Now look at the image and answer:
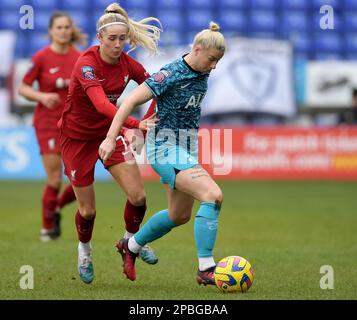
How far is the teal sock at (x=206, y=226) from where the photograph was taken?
21.3 ft

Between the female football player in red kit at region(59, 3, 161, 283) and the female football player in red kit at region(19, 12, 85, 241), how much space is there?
2789 millimetres

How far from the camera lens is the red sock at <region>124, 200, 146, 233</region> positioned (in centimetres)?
736

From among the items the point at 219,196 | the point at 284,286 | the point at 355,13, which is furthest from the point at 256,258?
the point at 355,13

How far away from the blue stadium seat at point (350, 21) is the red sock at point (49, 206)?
614 inches

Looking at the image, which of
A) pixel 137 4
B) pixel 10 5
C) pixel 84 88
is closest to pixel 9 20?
pixel 10 5

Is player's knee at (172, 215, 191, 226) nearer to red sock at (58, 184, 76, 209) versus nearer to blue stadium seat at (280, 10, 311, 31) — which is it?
red sock at (58, 184, 76, 209)

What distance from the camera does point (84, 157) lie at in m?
7.32

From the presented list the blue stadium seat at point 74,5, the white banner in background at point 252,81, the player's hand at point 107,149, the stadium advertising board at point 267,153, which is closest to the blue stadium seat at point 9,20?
the blue stadium seat at point 74,5

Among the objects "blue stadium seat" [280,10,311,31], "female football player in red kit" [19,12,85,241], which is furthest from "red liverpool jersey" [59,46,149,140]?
"blue stadium seat" [280,10,311,31]

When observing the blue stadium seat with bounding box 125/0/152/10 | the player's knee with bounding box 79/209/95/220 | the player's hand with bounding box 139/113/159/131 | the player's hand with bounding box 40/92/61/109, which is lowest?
the player's knee with bounding box 79/209/95/220

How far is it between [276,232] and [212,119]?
10126mm

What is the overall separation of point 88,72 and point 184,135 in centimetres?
87

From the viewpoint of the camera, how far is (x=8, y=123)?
19.8 meters

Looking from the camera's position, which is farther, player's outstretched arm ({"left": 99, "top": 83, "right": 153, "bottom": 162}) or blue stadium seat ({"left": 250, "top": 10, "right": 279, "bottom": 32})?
blue stadium seat ({"left": 250, "top": 10, "right": 279, "bottom": 32})
